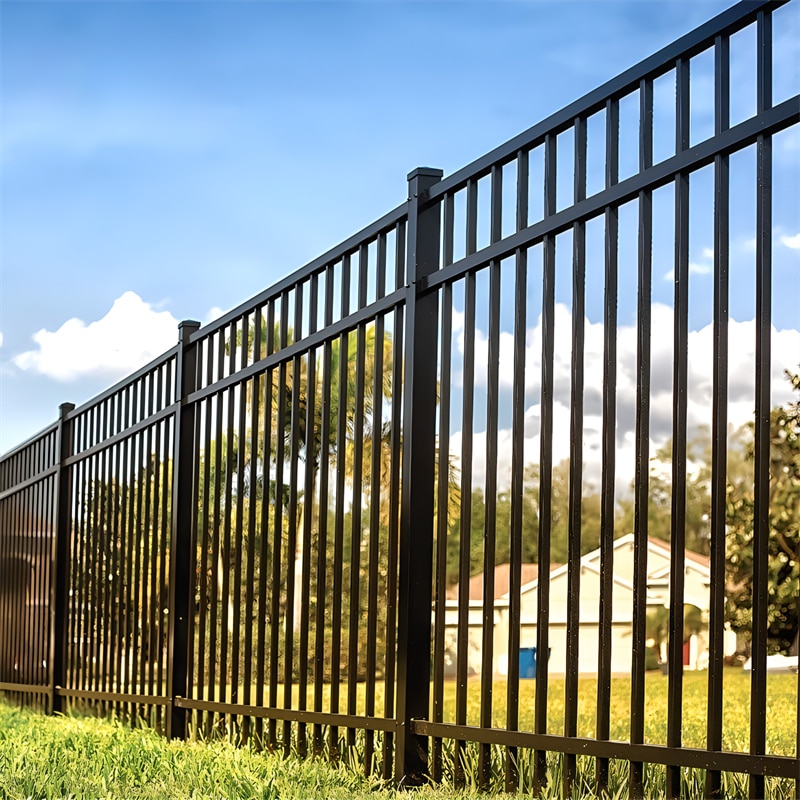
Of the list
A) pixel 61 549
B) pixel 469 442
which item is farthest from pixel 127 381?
pixel 469 442

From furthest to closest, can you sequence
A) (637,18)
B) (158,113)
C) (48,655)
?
(637,18)
(158,113)
(48,655)

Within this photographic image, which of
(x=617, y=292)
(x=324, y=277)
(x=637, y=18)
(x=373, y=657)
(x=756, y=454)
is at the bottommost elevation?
(x=373, y=657)

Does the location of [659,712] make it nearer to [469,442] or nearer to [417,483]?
[417,483]

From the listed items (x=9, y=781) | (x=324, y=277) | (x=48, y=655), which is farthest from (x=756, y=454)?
(x=48, y=655)

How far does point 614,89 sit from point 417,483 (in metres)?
1.46

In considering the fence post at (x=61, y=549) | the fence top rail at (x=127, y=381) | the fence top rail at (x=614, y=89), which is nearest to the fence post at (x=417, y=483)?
the fence top rail at (x=614, y=89)

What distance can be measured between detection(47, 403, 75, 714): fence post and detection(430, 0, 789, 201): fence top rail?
5173 millimetres

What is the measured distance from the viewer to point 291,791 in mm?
3504

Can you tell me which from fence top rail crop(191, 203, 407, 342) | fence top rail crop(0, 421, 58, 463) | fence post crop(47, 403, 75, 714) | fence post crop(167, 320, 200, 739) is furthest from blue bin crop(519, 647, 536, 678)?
fence top rail crop(191, 203, 407, 342)

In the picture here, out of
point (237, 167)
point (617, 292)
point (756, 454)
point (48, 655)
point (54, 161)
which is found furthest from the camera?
point (237, 167)

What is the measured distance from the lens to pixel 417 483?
12.5 feet

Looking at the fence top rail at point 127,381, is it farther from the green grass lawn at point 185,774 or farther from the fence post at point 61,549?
the green grass lawn at point 185,774

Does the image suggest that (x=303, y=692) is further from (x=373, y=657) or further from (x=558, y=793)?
(x=558, y=793)

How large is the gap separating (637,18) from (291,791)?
3502cm
